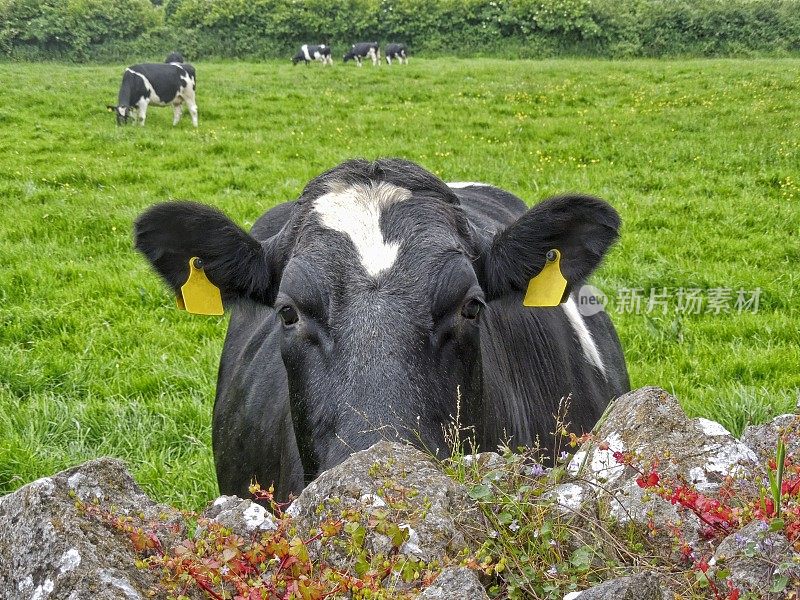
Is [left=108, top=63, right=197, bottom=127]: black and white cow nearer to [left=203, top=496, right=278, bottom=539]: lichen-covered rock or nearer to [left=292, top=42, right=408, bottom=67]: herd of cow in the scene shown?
[left=292, top=42, right=408, bottom=67]: herd of cow

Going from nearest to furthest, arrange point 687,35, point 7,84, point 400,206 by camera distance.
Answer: point 400,206 < point 7,84 < point 687,35

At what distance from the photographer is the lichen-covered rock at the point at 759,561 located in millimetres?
1448

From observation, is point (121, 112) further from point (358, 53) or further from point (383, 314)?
point (358, 53)

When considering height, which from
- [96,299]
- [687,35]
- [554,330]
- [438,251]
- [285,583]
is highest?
[687,35]

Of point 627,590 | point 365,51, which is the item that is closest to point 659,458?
point 627,590

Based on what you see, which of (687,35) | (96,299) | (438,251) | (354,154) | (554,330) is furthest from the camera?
(687,35)

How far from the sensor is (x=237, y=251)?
11.5 feet

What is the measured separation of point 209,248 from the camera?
350cm

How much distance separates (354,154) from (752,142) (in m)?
6.69

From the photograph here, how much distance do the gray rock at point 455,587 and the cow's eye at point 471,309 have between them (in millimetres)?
1707

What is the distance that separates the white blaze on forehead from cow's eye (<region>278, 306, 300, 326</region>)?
33cm

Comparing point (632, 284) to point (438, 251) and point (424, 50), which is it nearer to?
point (438, 251)

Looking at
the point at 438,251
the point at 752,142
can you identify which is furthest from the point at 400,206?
the point at 752,142

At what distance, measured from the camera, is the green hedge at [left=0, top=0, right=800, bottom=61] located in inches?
1464
